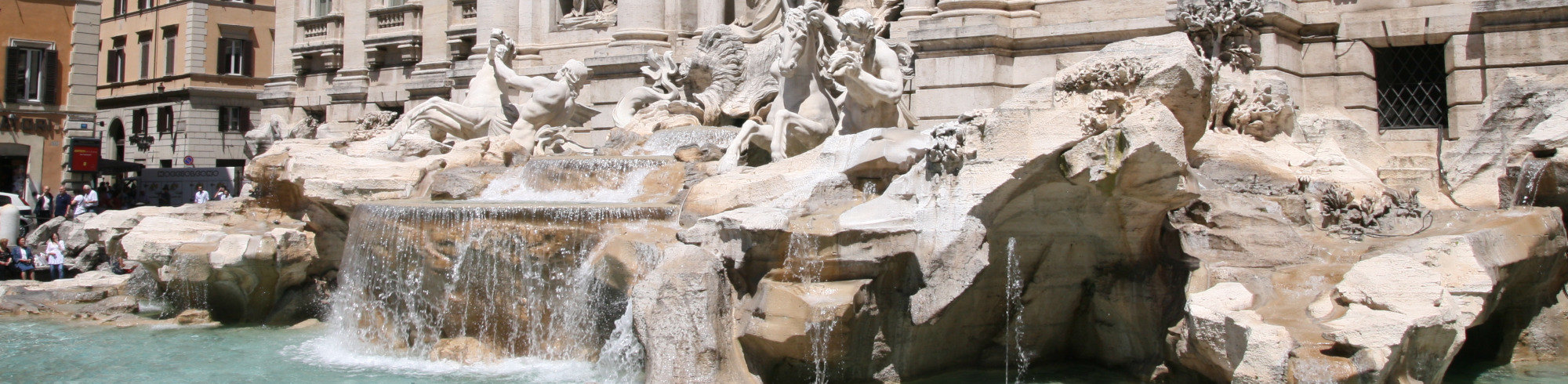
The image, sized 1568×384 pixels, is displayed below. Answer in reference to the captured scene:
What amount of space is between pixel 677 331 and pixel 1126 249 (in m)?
2.88

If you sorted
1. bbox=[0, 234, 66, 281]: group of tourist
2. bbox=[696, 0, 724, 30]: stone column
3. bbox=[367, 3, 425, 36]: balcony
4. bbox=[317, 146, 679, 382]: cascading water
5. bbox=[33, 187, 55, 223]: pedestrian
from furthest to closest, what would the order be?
bbox=[367, 3, 425, 36]: balcony < bbox=[33, 187, 55, 223]: pedestrian < bbox=[696, 0, 724, 30]: stone column < bbox=[0, 234, 66, 281]: group of tourist < bbox=[317, 146, 679, 382]: cascading water

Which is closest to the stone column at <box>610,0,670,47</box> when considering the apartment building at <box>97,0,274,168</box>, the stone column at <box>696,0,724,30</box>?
the stone column at <box>696,0,724,30</box>

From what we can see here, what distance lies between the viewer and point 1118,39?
11836 millimetres

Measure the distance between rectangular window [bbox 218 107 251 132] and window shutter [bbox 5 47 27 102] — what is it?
916 cm

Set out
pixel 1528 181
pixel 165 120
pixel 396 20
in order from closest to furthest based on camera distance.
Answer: pixel 1528 181 < pixel 396 20 < pixel 165 120

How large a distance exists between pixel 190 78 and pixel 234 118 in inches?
62.9

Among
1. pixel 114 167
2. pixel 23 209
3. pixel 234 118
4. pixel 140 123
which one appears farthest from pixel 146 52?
pixel 23 209

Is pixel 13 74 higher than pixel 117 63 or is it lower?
lower

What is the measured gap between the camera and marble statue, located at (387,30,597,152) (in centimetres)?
1328

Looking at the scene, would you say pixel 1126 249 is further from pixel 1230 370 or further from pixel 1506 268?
pixel 1506 268

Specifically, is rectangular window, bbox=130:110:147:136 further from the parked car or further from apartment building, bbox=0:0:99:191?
the parked car

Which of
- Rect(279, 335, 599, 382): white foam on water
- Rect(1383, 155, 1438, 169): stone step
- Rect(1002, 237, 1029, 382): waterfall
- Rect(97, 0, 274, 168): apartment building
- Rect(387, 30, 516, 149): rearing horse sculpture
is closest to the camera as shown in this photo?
Rect(1002, 237, 1029, 382): waterfall

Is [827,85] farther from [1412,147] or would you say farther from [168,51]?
[168,51]

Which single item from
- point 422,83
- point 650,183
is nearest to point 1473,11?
point 650,183
